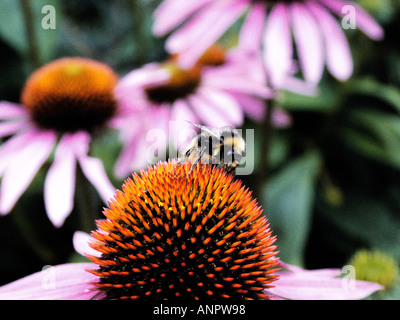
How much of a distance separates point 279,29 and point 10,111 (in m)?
0.57

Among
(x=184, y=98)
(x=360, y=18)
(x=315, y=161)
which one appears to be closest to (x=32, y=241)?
(x=184, y=98)

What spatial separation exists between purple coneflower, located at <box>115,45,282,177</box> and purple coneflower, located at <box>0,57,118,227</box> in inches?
2.2

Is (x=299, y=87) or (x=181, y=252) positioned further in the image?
(x=299, y=87)

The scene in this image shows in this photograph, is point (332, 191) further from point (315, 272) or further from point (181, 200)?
point (181, 200)

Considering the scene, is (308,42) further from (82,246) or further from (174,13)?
(82,246)

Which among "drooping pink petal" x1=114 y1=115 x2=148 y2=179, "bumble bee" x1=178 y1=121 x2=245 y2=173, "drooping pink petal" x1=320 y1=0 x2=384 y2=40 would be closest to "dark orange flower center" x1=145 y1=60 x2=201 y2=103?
"drooping pink petal" x1=114 y1=115 x2=148 y2=179

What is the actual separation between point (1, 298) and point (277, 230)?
67cm

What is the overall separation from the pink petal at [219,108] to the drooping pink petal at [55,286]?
1.74ft

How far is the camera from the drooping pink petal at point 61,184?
78 centimetres

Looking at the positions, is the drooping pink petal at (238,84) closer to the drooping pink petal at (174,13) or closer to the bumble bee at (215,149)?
the drooping pink petal at (174,13)

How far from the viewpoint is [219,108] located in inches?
45.3

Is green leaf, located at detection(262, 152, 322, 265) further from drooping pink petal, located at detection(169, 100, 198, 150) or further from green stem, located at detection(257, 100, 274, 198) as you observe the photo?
drooping pink petal, located at detection(169, 100, 198, 150)

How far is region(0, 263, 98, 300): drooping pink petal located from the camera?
56cm

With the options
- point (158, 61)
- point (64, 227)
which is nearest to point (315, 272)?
point (64, 227)
